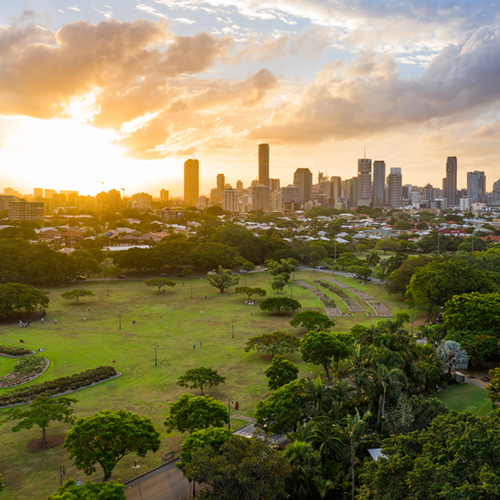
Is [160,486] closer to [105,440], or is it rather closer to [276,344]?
[105,440]

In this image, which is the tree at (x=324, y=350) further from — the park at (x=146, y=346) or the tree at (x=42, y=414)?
the tree at (x=42, y=414)

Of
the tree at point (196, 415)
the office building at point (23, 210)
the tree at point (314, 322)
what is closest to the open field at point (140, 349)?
the tree at point (196, 415)

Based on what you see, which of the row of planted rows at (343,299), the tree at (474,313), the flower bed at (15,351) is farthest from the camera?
the row of planted rows at (343,299)

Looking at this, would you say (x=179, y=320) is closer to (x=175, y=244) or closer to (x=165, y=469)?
(x=165, y=469)

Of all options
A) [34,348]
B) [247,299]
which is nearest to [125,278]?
[247,299]

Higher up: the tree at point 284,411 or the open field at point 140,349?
the tree at point 284,411

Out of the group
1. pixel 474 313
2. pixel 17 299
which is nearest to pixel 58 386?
pixel 17 299
